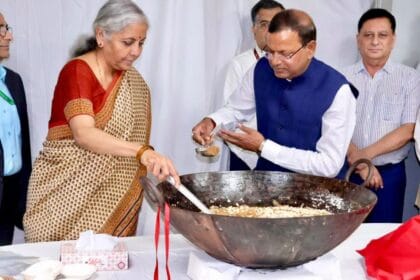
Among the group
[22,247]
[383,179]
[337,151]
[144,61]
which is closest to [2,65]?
[144,61]

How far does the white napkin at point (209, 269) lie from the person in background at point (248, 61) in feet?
5.37

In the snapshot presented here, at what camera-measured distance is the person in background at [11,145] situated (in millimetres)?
2861

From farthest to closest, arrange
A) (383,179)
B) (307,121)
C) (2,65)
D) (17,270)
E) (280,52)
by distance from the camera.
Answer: (383,179) → (2,65) → (307,121) → (280,52) → (17,270)

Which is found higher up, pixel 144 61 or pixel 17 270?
pixel 144 61

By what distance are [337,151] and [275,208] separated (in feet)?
2.11

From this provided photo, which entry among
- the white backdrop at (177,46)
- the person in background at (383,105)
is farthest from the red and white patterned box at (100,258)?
the person in background at (383,105)

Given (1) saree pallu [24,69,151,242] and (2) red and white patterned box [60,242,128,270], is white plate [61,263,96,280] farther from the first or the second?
(1) saree pallu [24,69,151,242]

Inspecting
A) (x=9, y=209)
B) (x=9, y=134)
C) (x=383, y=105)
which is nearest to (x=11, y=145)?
(x=9, y=134)

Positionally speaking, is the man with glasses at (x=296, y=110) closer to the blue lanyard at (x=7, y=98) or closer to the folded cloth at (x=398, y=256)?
the folded cloth at (x=398, y=256)

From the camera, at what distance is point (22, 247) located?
195 centimetres

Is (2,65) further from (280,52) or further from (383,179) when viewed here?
(383,179)

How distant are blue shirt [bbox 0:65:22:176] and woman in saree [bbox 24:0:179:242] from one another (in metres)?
0.42

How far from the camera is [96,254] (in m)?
1.79

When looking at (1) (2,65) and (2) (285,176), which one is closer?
(2) (285,176)
